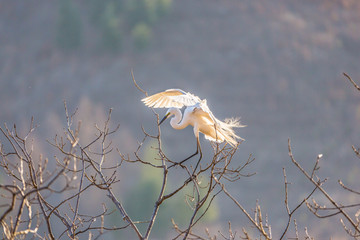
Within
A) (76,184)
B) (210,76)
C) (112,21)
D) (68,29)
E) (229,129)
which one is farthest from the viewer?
(112,21)

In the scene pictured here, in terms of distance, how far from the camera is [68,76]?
157 feet

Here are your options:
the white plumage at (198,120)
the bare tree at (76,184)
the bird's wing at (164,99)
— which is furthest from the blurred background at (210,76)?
the bare tree at (76,184)

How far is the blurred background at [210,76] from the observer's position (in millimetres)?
39188

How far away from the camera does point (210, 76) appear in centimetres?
4803

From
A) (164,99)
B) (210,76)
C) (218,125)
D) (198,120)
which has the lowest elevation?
(218,125)

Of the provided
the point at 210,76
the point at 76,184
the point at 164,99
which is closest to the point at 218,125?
the point at 164,99

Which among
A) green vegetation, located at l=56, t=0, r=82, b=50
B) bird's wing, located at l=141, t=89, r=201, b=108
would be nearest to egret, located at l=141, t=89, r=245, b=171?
bird's wing, located at l=141, t=89, r=201, b=108

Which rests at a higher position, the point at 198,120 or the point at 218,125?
the point at 198,120

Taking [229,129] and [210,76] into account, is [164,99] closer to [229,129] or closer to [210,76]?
[229,129]

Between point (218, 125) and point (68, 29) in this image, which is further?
point (68, 29)

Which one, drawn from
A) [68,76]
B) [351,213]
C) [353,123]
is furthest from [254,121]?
[68,76]

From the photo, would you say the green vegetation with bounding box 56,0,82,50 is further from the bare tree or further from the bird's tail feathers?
the bare tree

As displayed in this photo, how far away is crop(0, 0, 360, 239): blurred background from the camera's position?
39.2 m

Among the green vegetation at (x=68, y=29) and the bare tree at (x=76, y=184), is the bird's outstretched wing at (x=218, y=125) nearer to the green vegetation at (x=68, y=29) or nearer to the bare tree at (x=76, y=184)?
the bare tree at (x=76, y=184)
